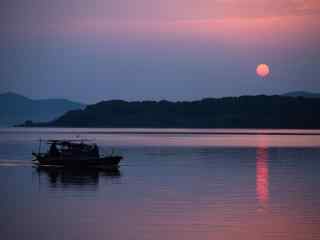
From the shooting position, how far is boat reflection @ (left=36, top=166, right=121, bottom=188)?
49.0m

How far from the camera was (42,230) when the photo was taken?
2927 cm

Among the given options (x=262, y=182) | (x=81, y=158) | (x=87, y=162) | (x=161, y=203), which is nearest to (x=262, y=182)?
(x=262, y=182)

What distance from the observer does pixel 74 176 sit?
180ft

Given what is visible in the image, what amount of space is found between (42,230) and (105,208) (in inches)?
258

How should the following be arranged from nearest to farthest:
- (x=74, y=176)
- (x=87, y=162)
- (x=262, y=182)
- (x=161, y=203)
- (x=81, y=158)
A: (x=161, y=203), (x=262, y=182), (x=74, y=176), (x=87, y=162), (x=81, y=158)

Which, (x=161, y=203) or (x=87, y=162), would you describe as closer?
(x=161, y=203)

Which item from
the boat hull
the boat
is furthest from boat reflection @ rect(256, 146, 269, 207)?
the boat

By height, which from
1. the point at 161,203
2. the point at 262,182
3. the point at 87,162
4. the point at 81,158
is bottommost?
the point at 161,203

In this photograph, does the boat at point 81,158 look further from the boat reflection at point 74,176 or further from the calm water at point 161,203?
the calm water at point 161,203

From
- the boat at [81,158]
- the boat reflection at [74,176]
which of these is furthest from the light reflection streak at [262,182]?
the boat at [81,158]

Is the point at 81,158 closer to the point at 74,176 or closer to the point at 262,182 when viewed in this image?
the point at 74,176

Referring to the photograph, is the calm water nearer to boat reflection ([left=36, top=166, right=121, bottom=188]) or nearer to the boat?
boat reflection ([left=36, top=166, right=121, bottom=188])

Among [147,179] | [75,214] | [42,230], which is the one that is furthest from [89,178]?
[42,230]

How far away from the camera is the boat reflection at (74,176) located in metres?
49.0
